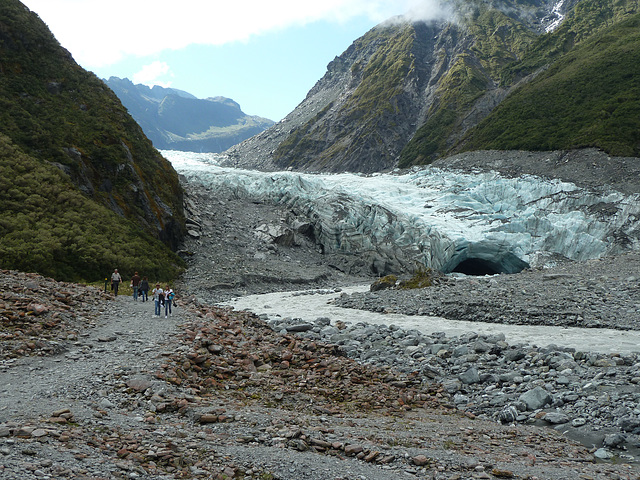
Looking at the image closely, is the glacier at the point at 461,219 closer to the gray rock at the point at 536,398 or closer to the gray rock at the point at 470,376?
→ the gray rock at the point at 470,376

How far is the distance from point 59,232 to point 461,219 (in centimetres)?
3492

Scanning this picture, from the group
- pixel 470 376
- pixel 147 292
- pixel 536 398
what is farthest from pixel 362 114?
pixel 536 398

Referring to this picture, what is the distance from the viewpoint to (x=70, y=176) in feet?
→ 107

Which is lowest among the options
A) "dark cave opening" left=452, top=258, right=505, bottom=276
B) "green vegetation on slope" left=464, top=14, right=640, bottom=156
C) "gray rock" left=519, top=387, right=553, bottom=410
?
"dark cave opening" left=452, top=258, right=505, bottom=276

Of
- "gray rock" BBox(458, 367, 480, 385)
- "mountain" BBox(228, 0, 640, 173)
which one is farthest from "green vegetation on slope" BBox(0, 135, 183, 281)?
"mountain" BBox(228, 0, 640, 173)

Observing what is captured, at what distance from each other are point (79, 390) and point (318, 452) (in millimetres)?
4649

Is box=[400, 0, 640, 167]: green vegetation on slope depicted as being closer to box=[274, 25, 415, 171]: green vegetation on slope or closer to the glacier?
the glacier

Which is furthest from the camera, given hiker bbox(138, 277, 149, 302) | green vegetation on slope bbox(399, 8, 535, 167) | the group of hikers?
green vegetation on slope bbox(399, 8, 535, 167)

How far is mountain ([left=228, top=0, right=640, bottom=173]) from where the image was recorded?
64.1m

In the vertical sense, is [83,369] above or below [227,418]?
above

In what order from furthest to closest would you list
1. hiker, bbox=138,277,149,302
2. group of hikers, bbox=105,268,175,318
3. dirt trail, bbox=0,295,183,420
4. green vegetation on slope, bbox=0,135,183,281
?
green vegetation on slope, bbox=0,135,183,281
hiker, bbox=138,277,149,302
group of hikers, bbox=105,268,175,318
dirt trail, bbox=0,295,183,420

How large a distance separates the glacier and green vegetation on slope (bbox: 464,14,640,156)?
1330 centimetres

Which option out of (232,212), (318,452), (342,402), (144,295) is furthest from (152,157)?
(318,452)

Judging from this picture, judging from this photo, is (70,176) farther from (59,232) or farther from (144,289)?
(144,289)
